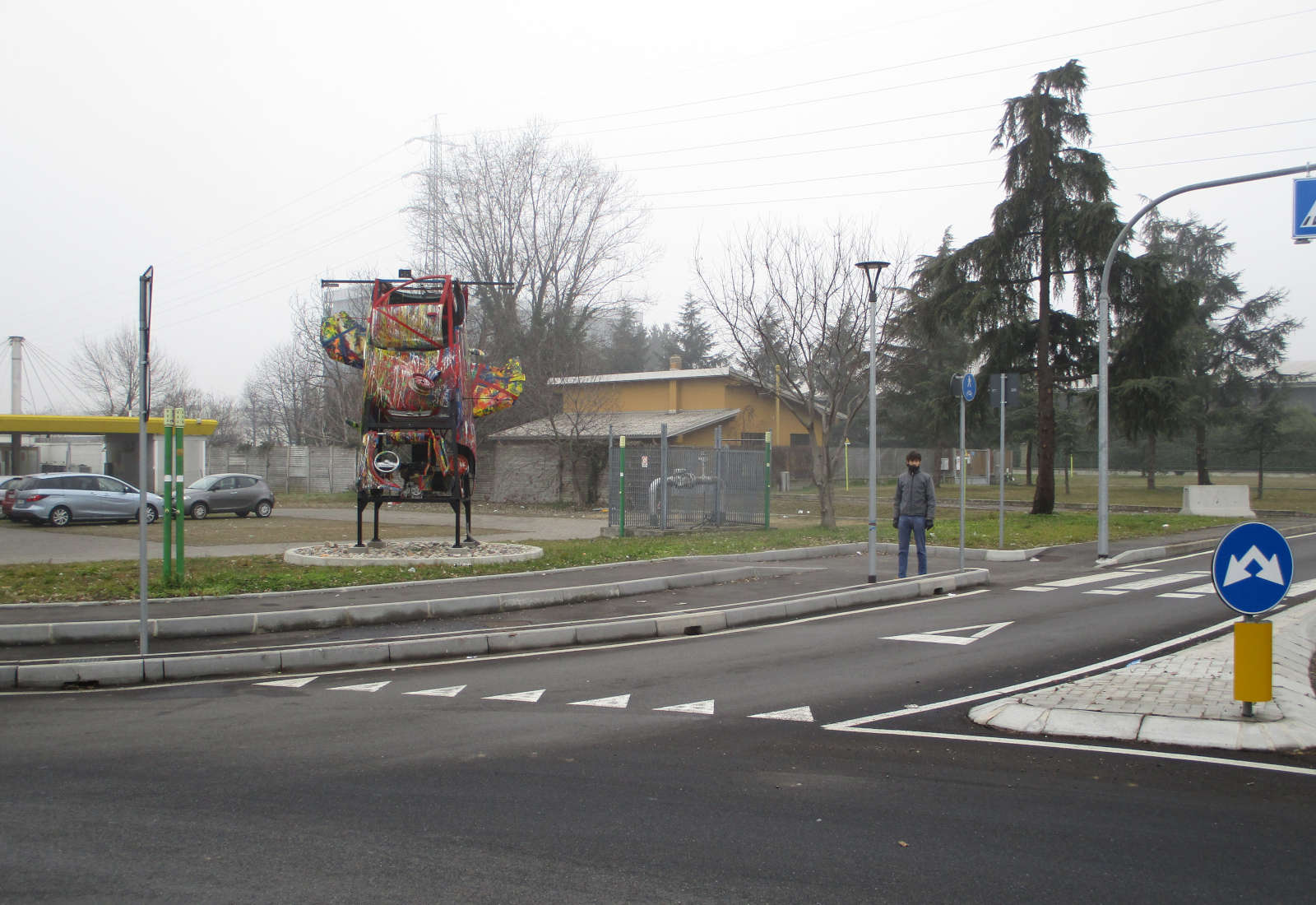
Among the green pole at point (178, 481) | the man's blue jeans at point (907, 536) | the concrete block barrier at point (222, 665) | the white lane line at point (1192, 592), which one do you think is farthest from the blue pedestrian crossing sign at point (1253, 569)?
the green pole at point (178, 481)

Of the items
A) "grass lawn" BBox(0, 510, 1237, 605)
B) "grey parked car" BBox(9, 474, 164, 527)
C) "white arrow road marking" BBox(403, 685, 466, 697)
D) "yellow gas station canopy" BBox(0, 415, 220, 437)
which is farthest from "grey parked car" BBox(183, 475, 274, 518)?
"white arrow road marking" BBox(403, 685, 466, 697)

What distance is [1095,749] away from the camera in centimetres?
647

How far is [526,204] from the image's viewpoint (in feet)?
145

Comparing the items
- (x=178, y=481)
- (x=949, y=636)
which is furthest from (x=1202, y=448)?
(x=178, y=481)

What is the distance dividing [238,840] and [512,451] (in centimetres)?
3671

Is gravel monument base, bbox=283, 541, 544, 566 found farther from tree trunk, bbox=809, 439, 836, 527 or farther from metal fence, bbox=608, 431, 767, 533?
tree trunk, bbox=809, 439, 836, 527

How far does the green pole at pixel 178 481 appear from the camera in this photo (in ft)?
42.8

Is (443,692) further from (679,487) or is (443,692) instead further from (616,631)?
(679,487)

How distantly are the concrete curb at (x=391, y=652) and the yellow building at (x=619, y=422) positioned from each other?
58.6 feet

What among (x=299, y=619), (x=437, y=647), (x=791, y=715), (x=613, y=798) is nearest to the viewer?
(x=613, y=798)

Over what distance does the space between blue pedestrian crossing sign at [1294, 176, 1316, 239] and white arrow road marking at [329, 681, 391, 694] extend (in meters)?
12.4

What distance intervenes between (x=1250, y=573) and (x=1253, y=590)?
0.38 ft

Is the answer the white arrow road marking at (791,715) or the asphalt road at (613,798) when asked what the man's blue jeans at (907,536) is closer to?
the asphalt road at (613,798)

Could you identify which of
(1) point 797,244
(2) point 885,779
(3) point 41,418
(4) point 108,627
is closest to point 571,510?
(1) point 797,244
